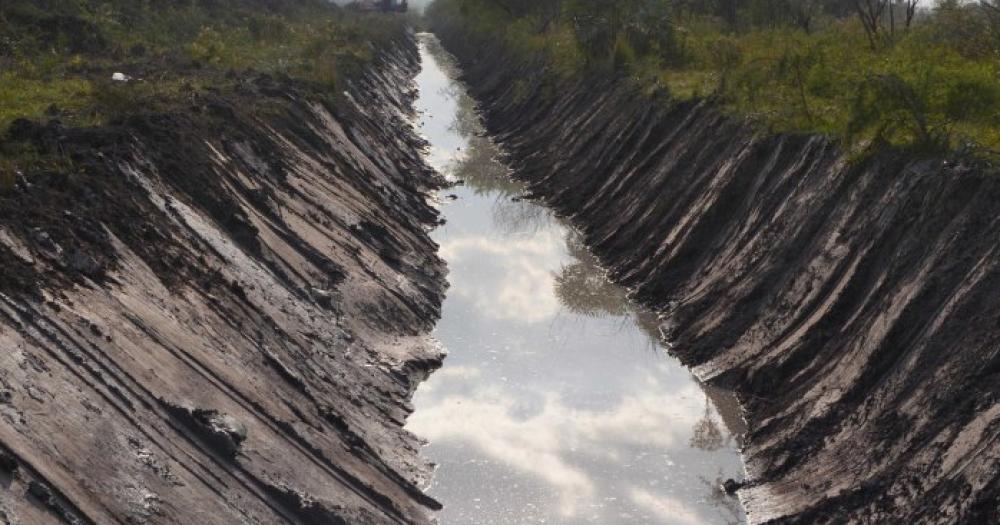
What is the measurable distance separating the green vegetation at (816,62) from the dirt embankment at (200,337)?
9296 millimetres

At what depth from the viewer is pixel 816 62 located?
80.3 ft

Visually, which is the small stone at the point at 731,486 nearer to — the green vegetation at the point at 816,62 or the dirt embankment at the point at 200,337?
the dirt embankment at the point at 200,337

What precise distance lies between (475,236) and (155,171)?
1323 cm

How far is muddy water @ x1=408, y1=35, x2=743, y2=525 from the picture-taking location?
13.7m

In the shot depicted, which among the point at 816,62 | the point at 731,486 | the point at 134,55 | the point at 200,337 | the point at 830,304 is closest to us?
the point at 200,337

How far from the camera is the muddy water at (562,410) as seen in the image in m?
13.7

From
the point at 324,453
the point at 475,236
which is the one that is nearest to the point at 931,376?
the point at 324,453

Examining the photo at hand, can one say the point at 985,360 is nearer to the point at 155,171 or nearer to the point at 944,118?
the point at 944,118

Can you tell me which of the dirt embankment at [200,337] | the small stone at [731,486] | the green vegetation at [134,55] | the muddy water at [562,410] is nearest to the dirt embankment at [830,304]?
the small stone at [731,486]

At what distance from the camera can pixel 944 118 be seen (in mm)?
16344

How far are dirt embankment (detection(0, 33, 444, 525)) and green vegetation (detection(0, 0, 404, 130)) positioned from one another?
6.42 feet

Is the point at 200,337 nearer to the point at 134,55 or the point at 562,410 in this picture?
the point at 562,410

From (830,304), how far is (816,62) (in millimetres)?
11038

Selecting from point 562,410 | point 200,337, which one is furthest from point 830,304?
point 200,337
